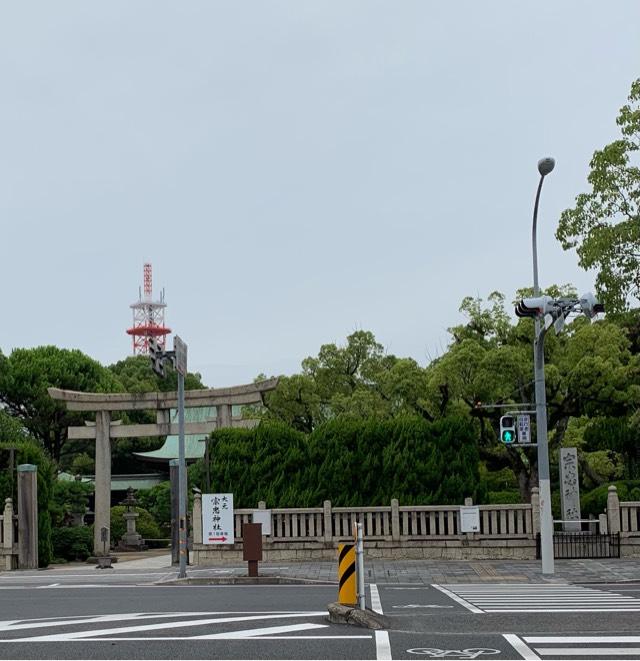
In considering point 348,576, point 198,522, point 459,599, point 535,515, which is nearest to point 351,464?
point 198,522

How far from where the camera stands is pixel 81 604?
16406mm

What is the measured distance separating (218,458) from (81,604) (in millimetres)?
13883

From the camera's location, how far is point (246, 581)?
22.1m

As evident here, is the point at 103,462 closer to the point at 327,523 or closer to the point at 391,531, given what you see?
the point at 327,523

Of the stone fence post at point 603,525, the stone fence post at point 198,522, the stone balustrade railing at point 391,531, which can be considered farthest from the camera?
the stone fence post at point 198,522

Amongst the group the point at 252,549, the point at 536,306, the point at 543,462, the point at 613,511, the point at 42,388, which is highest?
the point at 42,388

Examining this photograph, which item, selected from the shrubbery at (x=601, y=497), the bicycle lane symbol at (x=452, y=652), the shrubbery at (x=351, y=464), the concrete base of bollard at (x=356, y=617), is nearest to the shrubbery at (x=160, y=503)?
the shrubbery at (x=351, y=464)

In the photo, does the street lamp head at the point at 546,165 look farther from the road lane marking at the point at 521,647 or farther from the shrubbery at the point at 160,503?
the shrubbery at the point at 160,503

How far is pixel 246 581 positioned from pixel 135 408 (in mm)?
17904

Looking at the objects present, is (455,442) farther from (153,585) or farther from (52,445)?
(52,445)

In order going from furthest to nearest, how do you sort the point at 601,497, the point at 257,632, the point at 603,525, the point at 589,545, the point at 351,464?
the point at 601,497, the point at 351,464, the point at 603,525, the point at 589,545, the point at 257,632

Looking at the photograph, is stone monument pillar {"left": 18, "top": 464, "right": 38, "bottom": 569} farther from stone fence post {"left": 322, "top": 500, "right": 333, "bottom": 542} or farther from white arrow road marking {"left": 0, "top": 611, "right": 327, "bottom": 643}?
white arrow road marking {"left": 0, "top": 611, "right": 327, "bottom": 643}

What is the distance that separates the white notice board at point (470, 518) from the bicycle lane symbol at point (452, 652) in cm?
1744

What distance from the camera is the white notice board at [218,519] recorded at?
27.7 metres
